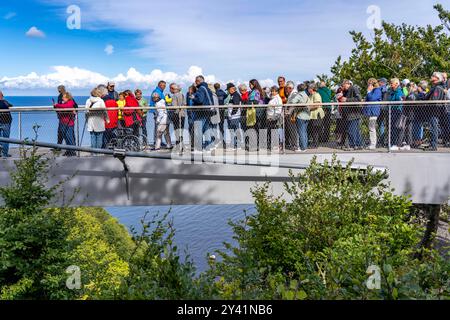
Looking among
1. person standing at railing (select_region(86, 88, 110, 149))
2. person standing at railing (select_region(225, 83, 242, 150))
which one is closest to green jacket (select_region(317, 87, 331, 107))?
person standing at railing (select_region(225, 83, 242, 150))

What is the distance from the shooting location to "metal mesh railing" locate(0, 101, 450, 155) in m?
13.8

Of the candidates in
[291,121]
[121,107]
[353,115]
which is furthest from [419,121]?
[121,107]

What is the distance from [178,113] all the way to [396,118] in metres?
5.38

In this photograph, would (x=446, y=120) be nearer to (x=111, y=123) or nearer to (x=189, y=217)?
(x=111, y=123)

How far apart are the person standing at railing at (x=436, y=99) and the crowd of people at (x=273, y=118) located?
2 centimetres

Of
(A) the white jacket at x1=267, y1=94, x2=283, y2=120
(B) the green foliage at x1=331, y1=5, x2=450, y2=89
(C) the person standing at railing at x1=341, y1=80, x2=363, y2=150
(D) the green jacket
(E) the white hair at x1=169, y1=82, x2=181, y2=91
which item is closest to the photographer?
(A) the white jacket at x1=267, y1=94, x2=283, y2=120

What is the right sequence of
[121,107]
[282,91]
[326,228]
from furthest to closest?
[282,91] < [121,107] < [326,228]

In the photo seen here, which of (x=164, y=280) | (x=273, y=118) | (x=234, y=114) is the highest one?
(x=234, y=114)

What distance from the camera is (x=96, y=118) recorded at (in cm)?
1391

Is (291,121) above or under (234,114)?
under

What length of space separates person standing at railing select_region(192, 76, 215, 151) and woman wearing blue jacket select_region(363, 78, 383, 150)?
12.5 ft

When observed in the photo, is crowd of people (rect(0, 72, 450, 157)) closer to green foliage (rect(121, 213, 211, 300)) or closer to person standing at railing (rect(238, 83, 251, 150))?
person standing at railing (rect(238, 83, 251, 150))

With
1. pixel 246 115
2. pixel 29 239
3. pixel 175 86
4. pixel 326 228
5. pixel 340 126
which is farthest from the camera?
pixel 175 86

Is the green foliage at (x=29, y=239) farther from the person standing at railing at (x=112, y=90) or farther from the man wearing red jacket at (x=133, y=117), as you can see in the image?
the person standing at railing at (x=112, y=90)
